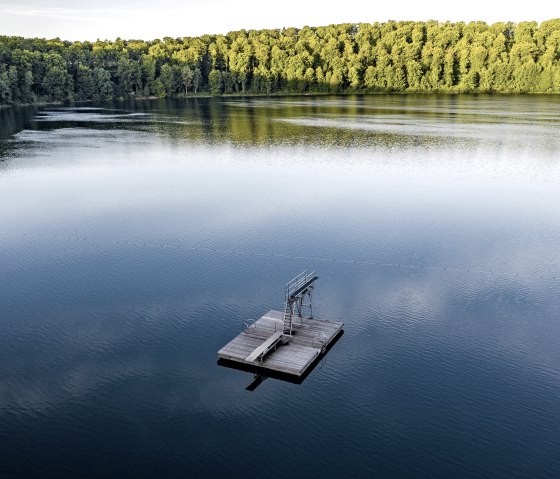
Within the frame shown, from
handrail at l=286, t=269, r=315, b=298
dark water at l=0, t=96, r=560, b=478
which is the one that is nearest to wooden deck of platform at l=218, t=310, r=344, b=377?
dark water at l=0, t=96, r=560, b=478

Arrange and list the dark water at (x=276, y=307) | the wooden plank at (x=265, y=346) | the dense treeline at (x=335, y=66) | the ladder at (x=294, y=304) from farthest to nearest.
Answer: the dense treeline at (x=335, y=66) < the ladder at (x=294, y=304) < the wooden plank at (x=265, y=346) < the dark water at (x=276, y=307)

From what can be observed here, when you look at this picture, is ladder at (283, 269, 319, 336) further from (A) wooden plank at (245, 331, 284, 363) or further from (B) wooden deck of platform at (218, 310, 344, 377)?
(A) wooden plank at (245, 331, 284, 363)

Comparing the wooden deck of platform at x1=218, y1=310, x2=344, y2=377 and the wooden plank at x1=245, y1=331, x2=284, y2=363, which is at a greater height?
the wooden plank at x1=245, y1=331, x2=284, y2=363

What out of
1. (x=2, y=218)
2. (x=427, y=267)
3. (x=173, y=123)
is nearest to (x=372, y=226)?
(x=427, y=267)

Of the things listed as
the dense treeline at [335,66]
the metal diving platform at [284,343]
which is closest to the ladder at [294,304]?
the metal diving platform at [284,343]

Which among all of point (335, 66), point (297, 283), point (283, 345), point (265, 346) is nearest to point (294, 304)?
point (297, 283)

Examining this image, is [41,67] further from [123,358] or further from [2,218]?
[123,358]

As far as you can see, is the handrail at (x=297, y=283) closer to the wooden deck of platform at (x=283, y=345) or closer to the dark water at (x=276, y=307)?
the dark water at (x=276, y=307)
